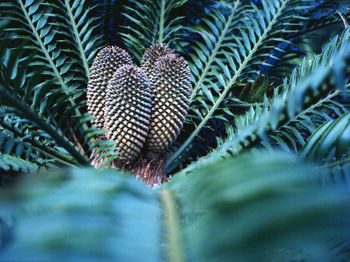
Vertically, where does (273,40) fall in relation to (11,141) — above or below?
above

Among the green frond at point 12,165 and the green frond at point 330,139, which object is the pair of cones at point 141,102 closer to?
the green frond at point 12,165

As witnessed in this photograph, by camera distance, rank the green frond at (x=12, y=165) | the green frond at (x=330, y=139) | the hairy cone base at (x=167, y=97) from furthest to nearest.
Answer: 1. the hairy cone base at (x=167, y=97)
2. the green frond at (x=12, y=165)
3. the green frond at (x=330, y=139)

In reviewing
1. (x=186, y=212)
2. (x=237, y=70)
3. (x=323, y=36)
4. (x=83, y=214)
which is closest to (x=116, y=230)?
(x=83, y=214)

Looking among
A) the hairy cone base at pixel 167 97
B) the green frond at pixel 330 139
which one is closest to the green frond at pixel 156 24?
the hairy cone base at pixel 167 97

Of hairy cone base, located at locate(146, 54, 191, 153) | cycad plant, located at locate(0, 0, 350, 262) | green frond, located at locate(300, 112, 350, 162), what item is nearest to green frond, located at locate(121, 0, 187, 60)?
cycad plant, located at locate(0, 0, 350, 262)

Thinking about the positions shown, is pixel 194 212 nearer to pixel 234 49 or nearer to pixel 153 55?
pixel 153 55

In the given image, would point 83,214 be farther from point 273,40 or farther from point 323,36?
point 323,36

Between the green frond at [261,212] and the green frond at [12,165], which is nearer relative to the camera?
the green frond at [261,212]

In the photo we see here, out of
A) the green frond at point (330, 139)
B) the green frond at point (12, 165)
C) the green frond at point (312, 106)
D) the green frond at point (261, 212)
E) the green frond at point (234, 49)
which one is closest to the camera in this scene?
the green frond at point (261, 212)
